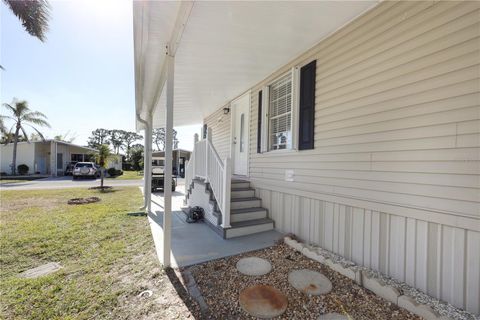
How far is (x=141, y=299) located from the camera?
221 centimetres

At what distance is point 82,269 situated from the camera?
2.84m

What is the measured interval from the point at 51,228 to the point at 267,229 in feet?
14.8

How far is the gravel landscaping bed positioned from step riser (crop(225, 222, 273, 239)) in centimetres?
79

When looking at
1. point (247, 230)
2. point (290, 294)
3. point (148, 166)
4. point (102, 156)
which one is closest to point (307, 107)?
point (247, 230)

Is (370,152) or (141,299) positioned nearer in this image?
(141,299)

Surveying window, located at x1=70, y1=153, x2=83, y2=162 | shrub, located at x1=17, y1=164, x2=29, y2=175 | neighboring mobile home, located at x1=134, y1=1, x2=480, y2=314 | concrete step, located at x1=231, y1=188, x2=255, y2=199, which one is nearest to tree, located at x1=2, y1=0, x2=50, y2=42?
neighboring mobile home, located at x1=134, y1=1, x2=480, y2=314

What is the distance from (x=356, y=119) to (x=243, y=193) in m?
2.75

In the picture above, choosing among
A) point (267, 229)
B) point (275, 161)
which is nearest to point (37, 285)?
point (267, 229)

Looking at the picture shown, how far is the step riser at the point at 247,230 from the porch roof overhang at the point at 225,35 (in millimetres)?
2947

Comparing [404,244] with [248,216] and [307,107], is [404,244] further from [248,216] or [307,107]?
[248,216]

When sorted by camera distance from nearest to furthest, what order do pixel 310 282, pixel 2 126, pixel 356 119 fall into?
pixel 310 282
pixel 356 119
pixel 2 126

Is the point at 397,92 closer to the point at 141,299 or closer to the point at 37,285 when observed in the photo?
the point at 141,299

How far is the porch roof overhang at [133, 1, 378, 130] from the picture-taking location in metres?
2.51

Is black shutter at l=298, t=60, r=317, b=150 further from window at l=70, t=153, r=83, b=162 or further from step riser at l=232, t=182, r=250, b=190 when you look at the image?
window at l=70, t=153, r=83, b=162
